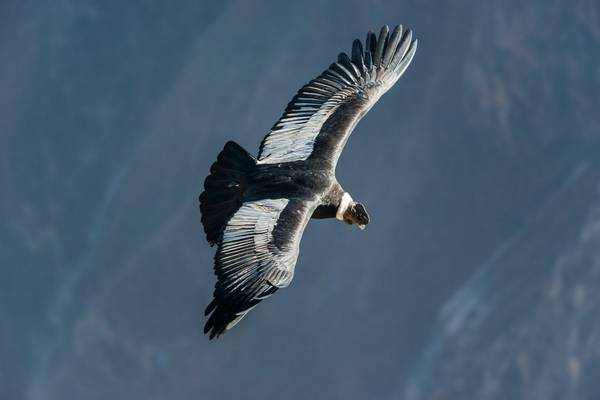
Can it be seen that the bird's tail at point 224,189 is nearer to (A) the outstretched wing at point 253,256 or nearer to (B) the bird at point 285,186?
(B) the bird at point 285,186

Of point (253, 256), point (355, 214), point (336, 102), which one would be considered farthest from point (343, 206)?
point (253, 256)

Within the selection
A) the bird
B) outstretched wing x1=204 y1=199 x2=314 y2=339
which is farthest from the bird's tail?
outstretched wing x1=204 y1=199 x2=314 y2=339

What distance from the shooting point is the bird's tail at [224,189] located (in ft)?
107

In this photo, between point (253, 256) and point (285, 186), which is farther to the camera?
point (285, 186)

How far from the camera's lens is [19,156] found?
251ft

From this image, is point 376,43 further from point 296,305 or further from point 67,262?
point 67,262

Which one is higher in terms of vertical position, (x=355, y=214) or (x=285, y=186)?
(x=285, y=186)

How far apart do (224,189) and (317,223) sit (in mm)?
36862

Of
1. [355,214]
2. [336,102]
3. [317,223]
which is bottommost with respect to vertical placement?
[355,214]

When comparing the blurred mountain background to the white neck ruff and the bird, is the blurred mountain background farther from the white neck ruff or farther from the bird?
the white neck ruff

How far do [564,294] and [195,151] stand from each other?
1712 centimetres

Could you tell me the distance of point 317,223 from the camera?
69688mm

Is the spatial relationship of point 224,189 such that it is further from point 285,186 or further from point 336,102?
point 336,102

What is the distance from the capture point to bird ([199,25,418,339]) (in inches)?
1206
